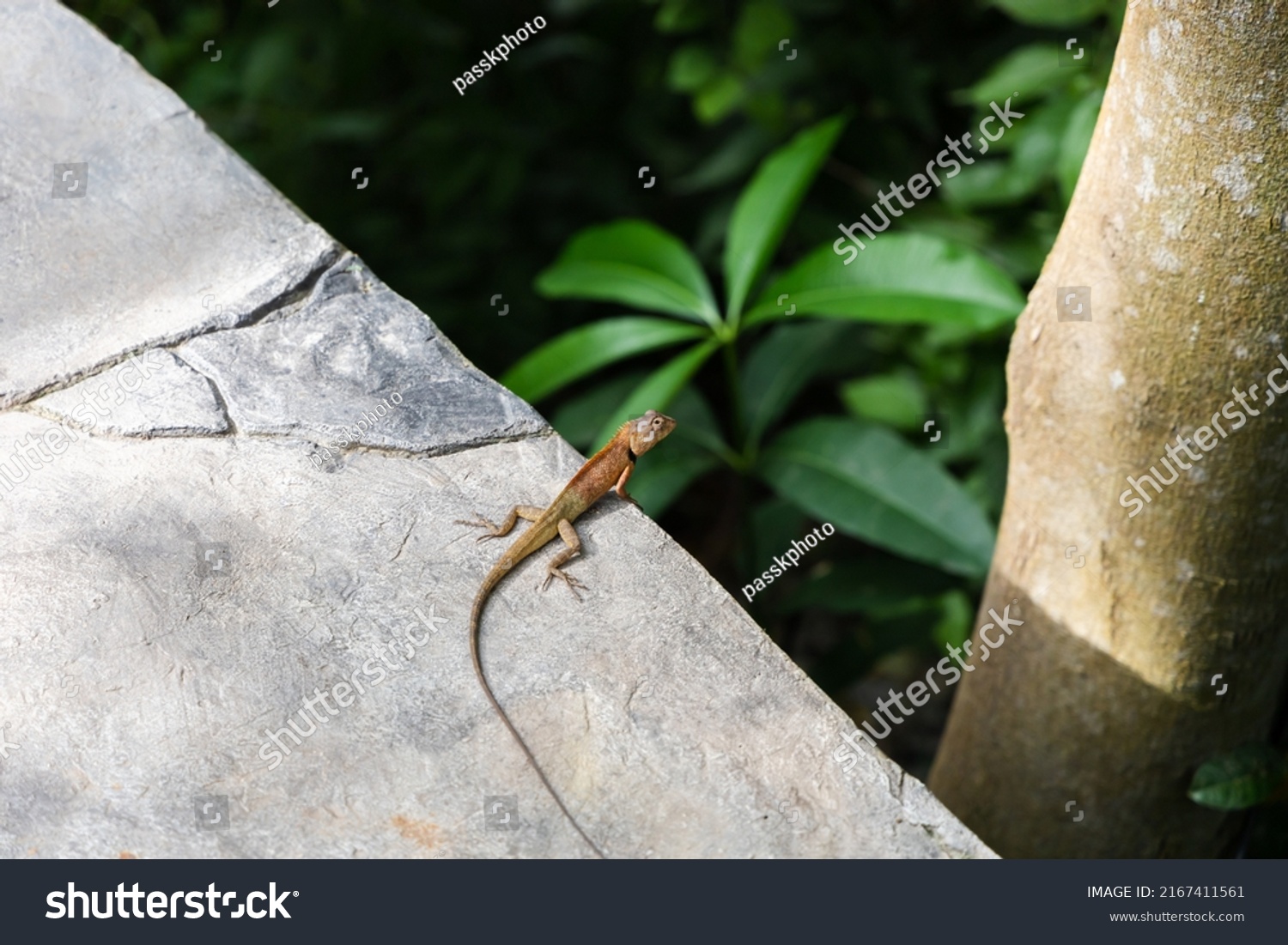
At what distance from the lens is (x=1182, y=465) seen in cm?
271

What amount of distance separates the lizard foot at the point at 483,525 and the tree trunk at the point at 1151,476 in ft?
4.52

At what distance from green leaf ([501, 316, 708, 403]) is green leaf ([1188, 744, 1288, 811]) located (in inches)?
74.8

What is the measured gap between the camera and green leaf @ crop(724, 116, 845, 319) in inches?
150

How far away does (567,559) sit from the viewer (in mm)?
2703

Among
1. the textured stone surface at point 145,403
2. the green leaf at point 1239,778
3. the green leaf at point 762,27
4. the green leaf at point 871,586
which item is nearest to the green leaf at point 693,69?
the green leaf at point 762,27

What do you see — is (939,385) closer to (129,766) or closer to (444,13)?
(444,13)

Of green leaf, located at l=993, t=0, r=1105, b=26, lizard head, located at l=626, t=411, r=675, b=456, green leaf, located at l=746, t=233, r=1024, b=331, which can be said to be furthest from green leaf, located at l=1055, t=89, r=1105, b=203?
lizard head, located at l=626, t=411, r=675, b=456

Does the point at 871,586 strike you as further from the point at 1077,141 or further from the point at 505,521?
the point at 505,521

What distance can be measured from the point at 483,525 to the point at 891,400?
261cm

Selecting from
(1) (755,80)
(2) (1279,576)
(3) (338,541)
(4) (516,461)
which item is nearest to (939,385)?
(1) (755,80)

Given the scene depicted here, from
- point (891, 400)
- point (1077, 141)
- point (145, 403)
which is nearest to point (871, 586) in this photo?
point (891, 400)

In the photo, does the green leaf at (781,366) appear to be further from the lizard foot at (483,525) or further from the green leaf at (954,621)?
the lizard foot at (483,525)

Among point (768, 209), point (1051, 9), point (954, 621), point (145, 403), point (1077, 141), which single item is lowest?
point (954, 621)

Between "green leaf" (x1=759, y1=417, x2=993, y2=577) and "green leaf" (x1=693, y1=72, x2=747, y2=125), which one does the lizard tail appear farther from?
"green leaf" (x1=693, y1=72, x2=747, y2=125)
